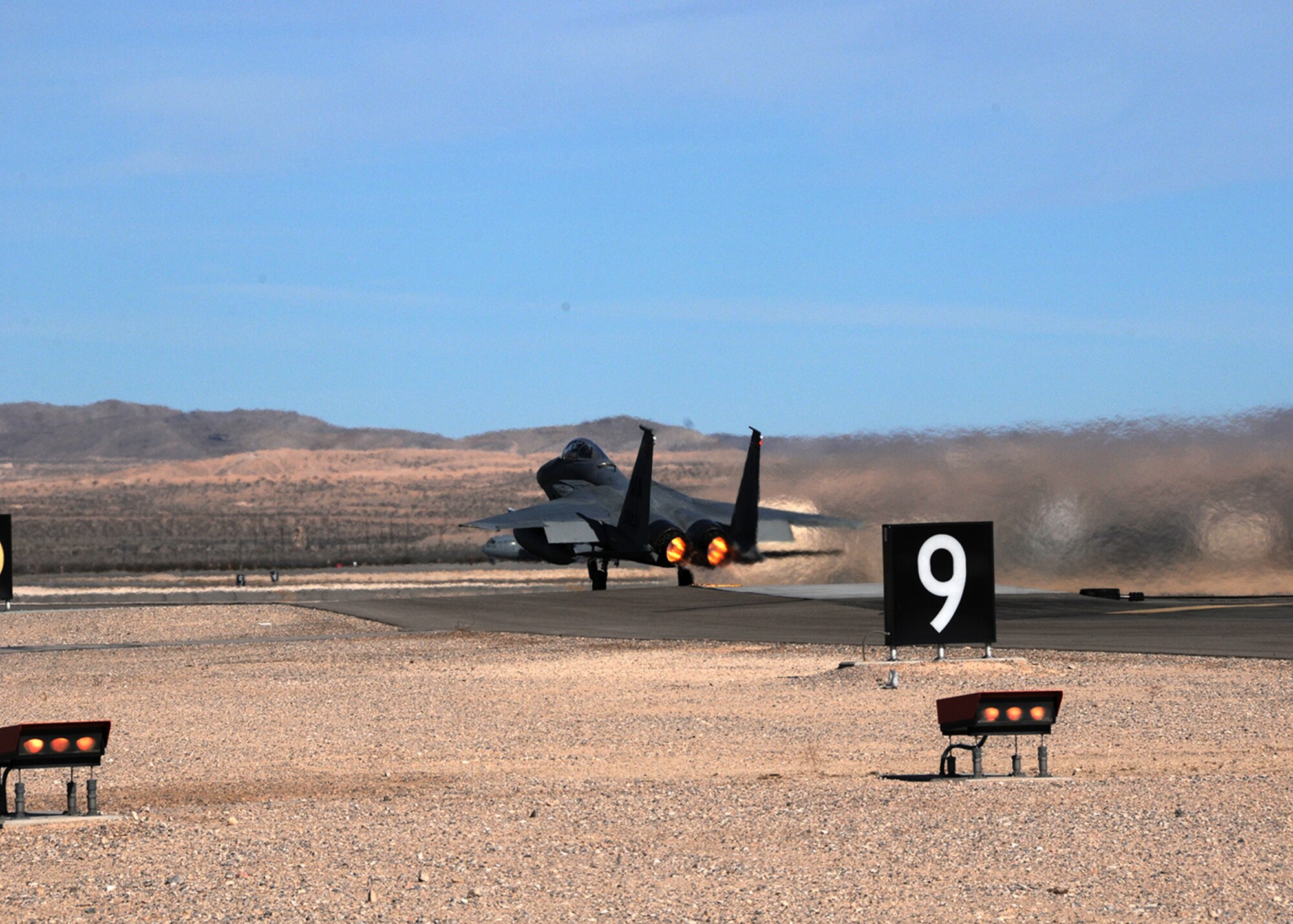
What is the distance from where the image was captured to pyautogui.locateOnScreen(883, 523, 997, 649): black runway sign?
23.5m

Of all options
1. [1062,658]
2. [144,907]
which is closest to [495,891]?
[144,907]

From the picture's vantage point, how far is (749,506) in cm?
4738

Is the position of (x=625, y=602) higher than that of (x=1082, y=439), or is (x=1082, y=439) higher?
(x=1082, y=439)

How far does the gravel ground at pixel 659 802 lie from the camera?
1010cm

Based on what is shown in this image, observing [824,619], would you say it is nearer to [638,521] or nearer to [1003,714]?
[638,521]

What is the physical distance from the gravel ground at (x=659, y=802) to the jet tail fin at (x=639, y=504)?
22.1 meters

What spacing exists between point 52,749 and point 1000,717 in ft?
27.2

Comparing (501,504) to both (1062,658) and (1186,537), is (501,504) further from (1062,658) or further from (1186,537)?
(1062,658)

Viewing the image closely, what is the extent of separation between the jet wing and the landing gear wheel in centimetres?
138

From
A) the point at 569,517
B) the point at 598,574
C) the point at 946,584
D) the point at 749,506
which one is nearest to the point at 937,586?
the point at 946,584

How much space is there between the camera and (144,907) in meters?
10.0

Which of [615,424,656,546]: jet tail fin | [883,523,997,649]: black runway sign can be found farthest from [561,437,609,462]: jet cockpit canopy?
[883,523,997,649]: black runway sign

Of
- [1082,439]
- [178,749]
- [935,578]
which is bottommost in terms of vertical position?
[178,749]

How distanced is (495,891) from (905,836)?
3285mm
